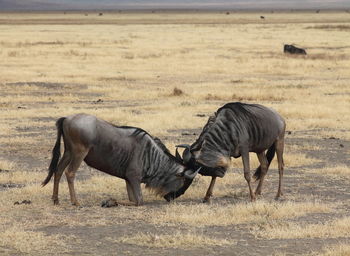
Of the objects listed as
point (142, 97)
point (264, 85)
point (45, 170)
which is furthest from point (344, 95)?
point (45, 170)

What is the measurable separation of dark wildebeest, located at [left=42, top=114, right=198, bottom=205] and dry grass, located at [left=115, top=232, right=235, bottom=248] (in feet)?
7.19

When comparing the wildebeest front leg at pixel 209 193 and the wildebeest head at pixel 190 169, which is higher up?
the wildebeest head at pixel 190 169

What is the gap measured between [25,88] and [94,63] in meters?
11.8

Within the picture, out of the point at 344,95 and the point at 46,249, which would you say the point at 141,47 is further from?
the point at 46,249

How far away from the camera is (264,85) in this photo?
29.3 meters

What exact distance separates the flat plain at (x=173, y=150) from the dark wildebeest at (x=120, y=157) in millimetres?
329

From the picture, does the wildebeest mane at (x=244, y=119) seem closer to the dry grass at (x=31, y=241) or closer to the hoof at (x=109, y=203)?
the hoof at (x=109, y=203)

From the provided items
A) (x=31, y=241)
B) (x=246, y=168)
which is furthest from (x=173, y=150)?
(x=31, y=241)

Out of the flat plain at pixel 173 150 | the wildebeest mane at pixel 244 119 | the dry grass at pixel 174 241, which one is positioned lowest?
the flat plain at pixel 173 150

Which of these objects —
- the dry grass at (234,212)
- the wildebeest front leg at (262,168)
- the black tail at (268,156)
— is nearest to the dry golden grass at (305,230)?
the dry grass at (234,212)

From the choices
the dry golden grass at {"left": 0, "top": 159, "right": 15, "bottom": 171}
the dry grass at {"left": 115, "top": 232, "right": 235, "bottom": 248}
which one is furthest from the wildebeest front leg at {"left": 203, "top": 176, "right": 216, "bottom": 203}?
the dry golden grass at {"left": 0, "top": 159, "right": 15, "bottom": 171}

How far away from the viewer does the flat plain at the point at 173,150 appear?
8977 millimetres

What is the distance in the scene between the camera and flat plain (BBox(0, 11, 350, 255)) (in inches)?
353

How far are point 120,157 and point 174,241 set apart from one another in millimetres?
2720
